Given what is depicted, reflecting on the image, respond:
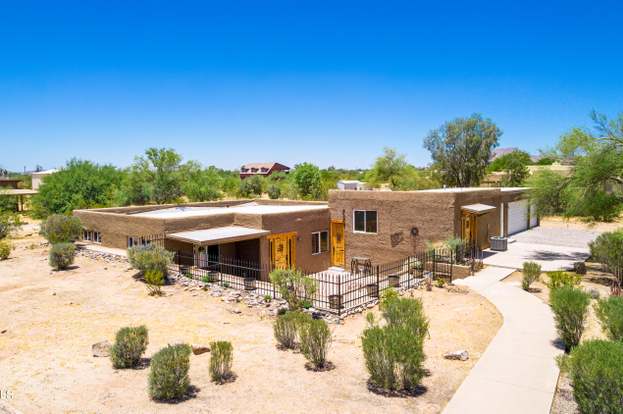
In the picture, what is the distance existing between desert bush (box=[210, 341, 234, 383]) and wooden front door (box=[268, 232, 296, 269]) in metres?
12.8

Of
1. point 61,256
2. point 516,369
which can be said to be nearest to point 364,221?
point 61,256

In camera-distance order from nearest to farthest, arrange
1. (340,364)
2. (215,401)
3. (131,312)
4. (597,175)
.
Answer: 1. (215,401)
2. (340,364)
3. (131,312)
4. (597,175)

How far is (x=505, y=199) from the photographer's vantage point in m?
26.9

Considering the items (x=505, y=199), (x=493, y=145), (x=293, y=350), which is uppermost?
(x=493, y=145)

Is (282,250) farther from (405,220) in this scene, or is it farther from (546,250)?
(546,250)

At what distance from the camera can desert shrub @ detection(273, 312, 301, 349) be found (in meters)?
11.1

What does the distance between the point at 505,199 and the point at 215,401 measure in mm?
23306

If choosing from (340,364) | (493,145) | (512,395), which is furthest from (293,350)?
(493,145)

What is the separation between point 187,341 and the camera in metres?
11.8

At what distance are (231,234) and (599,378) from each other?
52.3 ft

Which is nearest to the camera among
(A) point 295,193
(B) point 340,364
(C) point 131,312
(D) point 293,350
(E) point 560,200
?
(B) point 340,364

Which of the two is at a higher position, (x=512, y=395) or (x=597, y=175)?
(x=597, y=175)

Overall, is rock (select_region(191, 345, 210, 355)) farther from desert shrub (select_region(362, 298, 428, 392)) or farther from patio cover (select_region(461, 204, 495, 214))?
patio cover (select_region(461, 204, 495, 214))

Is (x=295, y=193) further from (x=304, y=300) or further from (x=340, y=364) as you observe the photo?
(x=340, y=364)
